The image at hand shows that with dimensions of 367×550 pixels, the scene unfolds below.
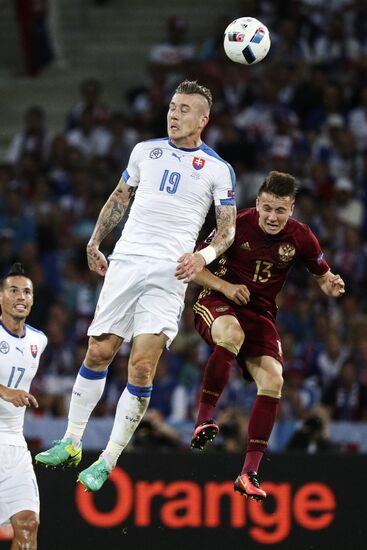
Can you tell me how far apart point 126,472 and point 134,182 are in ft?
14.9

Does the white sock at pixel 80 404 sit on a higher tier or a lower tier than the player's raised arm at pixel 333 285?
lower

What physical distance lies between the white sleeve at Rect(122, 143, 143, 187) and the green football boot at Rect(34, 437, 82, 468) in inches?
78.7

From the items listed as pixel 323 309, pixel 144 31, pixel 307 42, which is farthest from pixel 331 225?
pixel 144 31

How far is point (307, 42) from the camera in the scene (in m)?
19.9

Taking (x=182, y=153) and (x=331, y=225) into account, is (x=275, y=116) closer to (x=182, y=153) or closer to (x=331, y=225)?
(x=331, y=225)

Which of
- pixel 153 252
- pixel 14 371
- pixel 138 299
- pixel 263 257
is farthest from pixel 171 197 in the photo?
pixel 14 371

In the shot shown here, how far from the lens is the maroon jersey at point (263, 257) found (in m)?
10.3

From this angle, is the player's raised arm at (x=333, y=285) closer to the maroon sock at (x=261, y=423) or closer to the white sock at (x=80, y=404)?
the maroon sock at (x=261, y=423)

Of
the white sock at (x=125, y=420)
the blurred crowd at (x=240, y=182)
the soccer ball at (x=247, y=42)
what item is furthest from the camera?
the blurred crowd at (x=240, y=182)

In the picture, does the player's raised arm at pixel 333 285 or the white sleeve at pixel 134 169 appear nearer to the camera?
the white sleeve at pixel 134 169

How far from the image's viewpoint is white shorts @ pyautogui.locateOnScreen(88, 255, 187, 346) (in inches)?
384

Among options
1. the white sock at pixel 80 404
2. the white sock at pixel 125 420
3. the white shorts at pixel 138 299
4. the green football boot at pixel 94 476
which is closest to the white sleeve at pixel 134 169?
the white shorts at pixel 138 299

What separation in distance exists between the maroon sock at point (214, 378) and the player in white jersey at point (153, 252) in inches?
16.2

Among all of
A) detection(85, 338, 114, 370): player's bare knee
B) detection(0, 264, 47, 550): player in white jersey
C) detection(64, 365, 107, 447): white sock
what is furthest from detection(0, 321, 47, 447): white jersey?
detection(85, 338, 114, 370): player's bare knee
